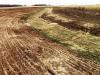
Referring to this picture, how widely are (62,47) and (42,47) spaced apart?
2.64 ft

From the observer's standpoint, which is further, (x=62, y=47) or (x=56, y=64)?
A: (x=62, y=47)

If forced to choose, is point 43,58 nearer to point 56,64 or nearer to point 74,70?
point 56,64

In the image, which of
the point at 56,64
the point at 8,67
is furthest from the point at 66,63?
the point at 8,67

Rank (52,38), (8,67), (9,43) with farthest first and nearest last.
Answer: (52,38)
(9,43)
(8,67)

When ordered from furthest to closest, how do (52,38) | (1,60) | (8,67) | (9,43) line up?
(52,38), (9,43), (1,60), (8,67)

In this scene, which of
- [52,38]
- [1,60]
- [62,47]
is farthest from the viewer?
[52,38]

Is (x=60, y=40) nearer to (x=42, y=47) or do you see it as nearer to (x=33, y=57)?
(x=42, y=47)

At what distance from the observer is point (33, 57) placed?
737 cm

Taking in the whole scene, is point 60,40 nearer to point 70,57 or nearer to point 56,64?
point 70,57

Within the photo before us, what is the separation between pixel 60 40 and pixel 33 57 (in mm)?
→ 2773

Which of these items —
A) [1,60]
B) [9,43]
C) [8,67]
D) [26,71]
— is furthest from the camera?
[9,43]

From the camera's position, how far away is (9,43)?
9.43 m

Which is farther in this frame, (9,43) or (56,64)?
(9,43)

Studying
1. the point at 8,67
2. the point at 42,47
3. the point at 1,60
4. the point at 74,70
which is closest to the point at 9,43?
the point at 42,47
